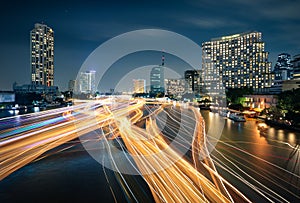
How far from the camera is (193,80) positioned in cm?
13075

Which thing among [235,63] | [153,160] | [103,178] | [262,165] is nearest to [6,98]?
[153,160]

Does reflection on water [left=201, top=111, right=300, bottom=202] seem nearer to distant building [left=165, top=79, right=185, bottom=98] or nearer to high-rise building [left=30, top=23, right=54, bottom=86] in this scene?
distant building [left=165, top=79, right=185, bottom=98]

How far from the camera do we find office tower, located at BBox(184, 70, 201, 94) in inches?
5021

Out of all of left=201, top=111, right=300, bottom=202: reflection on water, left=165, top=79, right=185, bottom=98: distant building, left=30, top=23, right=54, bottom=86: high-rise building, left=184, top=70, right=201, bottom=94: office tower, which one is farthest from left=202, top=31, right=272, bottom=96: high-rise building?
left=201, top=111, right=300, bottom=202: reflection on water

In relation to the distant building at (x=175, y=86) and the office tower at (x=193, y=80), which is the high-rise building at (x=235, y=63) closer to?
the office tower at (x=193, y=80)

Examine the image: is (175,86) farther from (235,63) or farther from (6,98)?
(6,98)

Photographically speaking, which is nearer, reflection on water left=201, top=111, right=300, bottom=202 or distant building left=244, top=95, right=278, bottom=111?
reflection on water left=201, top=111, right=300, bottom=202

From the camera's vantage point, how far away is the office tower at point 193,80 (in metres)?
128

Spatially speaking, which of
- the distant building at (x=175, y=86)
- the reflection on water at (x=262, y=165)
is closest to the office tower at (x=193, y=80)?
the distant building at (x=175, y=86)

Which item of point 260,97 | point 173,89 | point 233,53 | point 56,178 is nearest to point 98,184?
point 56,178

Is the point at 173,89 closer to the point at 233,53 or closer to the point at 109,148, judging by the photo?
the point at 233,53

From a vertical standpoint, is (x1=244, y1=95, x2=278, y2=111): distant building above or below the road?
above

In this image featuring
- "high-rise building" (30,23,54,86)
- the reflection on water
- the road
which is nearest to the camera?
the road

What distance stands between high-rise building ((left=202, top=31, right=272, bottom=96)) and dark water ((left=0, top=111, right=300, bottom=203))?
94.4 m
